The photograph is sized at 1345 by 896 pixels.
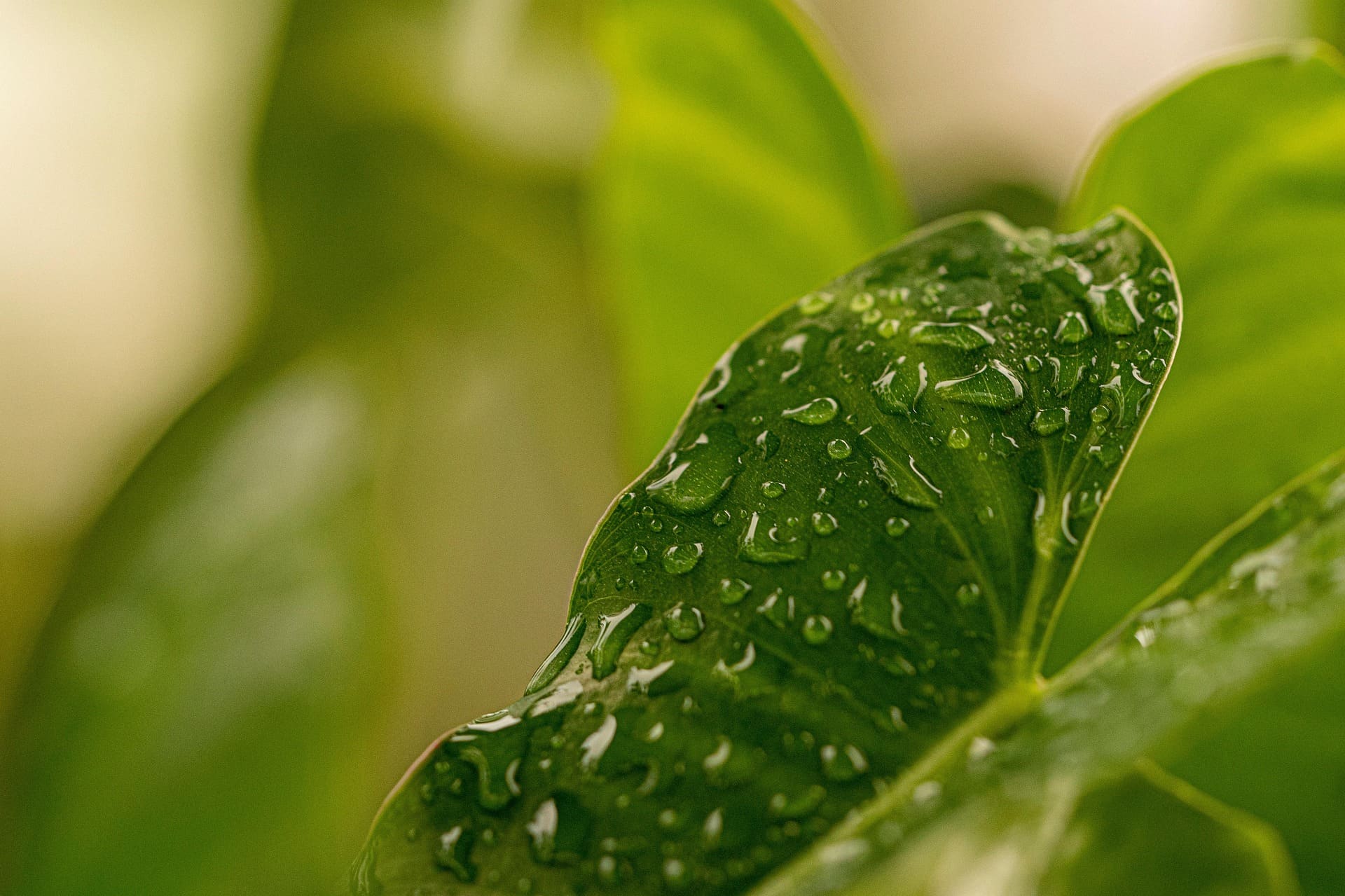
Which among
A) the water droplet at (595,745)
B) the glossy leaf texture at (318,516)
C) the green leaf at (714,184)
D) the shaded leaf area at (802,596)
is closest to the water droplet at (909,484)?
the shaded leaf area at (802,596)

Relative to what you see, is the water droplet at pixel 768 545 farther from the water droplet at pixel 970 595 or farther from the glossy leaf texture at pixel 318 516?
the glossy leaf texture at pixel 318 516

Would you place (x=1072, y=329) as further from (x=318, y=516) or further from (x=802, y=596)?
(x=318, y=516)

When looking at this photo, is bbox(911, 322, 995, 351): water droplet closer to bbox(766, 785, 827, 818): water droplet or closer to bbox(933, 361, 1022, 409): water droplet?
bbox(933, 361, 1022, 409): water droplet

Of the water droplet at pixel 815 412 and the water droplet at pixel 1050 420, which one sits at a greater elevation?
the water droplet at pixel 815 412

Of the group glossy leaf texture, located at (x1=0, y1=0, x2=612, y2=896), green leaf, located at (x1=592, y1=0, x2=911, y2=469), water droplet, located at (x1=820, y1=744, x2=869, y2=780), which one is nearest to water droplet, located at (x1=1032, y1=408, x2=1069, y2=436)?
water droplet, located at (x1=820, y1=744, x2=869, y2=780)

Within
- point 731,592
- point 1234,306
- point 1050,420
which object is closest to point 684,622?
point 731,592

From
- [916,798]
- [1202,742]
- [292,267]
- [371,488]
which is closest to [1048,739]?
[916,798]

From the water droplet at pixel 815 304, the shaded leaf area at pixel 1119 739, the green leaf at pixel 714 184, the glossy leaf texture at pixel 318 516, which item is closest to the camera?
the shaded leaf area at pixel 1119 739
